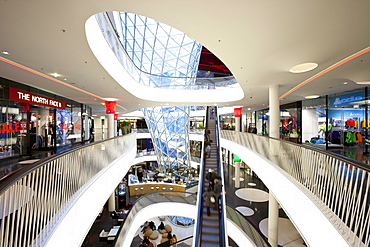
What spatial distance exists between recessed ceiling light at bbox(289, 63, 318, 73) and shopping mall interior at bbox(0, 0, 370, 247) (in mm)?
100

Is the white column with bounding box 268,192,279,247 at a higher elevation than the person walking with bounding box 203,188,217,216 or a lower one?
lower

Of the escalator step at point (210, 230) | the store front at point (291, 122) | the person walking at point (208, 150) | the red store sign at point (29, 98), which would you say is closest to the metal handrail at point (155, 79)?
the red store sign at point (29, 98)

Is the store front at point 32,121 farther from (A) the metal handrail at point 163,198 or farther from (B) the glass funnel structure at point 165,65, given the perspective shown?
Answer: (A) the metal handrail at point 163,198

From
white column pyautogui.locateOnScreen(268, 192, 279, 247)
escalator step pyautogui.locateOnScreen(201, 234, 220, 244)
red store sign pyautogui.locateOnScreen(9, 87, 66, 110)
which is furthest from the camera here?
white column pyautogui.locateOnScreen(268, 192, 279, 247)

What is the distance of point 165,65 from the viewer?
27.0 meters

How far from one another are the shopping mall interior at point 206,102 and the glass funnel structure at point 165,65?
0.43 m

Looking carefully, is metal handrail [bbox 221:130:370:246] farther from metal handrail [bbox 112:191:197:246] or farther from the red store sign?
the red store sign

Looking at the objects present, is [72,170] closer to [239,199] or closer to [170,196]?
[170,196]

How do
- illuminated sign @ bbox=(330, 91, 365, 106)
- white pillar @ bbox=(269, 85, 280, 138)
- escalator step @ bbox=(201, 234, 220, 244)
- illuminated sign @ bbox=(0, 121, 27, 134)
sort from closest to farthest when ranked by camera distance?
escalator step @ bbox=(201, 234, 220, 244)
illuminated sign @ bbox=(0, 121, 27, 134)
white pillar @ bbox=(269, 85, 280, 138)
illuminated sign @ bbox=(330, 91, 365, 106)

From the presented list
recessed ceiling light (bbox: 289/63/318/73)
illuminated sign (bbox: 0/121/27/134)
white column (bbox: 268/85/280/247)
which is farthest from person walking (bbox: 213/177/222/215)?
illuminated sign (bbox: 0/121/27/134)

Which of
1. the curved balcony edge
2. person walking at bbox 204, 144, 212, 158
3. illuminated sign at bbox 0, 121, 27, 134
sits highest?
the curved balcony edge

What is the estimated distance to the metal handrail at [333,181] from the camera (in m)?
3.99

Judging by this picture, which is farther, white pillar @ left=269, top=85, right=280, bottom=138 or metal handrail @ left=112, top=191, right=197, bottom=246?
metal handrail @ left=112, top=191, right=197, bottom=246

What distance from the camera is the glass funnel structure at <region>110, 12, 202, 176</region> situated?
1943 cm
